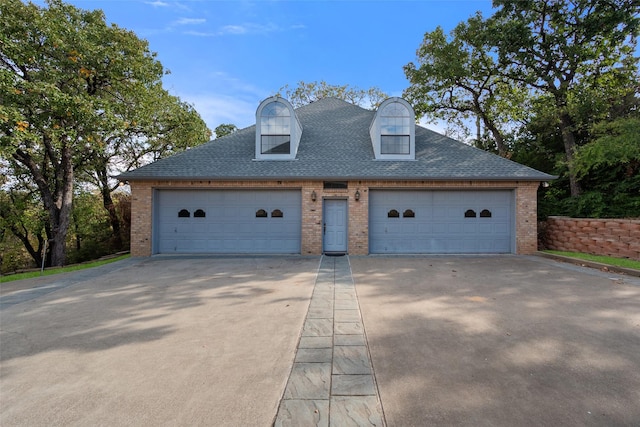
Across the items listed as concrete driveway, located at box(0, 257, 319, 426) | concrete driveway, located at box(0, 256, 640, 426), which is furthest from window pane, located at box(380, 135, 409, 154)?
concrete driveway, located at box(0, 257, 319, 426)

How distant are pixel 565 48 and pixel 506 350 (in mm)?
17172

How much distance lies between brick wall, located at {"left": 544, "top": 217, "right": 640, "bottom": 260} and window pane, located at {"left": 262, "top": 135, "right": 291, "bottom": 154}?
11275 mm

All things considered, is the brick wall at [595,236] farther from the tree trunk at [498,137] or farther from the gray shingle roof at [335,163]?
the tree trunk at [498,137]

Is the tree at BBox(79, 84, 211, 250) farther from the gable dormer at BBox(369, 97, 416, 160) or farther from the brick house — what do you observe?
the gable dormer at BBox(369, 97, 416, 160)

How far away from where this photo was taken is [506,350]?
332 cm

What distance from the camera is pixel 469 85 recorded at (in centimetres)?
1636

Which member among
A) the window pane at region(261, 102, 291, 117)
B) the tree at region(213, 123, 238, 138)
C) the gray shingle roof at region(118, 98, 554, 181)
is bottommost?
the gray shingle roof at region(118, 98, 554, 181)

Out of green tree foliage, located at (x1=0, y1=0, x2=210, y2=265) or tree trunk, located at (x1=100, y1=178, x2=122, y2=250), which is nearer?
green tree foliage, located at (x1=0, y1=0, x2=210, y2=265)

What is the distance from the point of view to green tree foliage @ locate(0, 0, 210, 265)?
928 cm

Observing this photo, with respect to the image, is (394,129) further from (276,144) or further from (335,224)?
(276,144)

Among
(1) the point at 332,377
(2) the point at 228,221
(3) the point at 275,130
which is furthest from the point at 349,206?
(1) the point at 332,377

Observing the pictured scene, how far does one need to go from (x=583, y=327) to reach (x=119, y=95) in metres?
17.8

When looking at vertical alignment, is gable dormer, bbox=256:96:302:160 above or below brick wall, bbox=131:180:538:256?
above

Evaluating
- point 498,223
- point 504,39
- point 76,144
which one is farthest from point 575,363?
point 76,144
